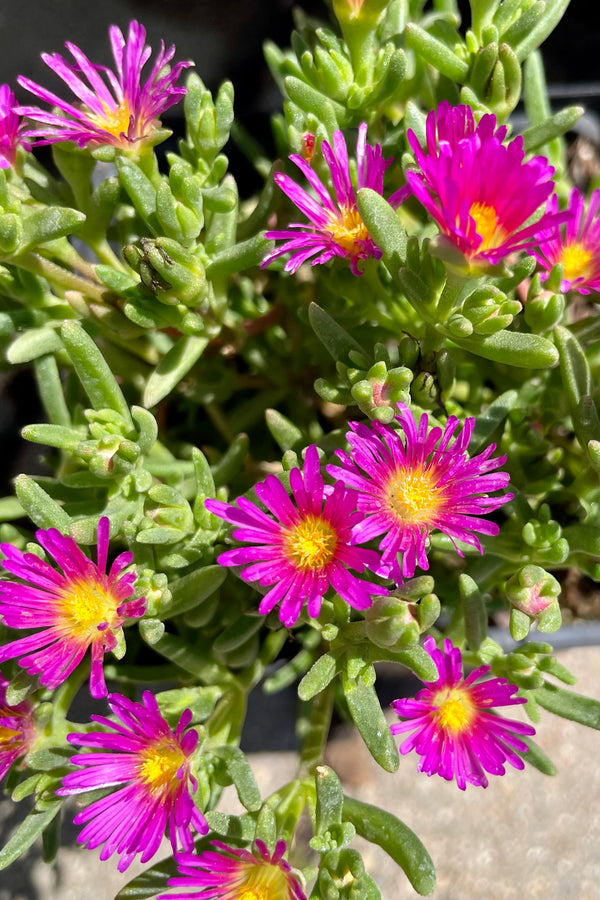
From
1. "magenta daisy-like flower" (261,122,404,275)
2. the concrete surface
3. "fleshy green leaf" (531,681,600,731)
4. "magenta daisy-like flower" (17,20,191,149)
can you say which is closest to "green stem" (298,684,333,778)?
"fleshy green leaf" (531,681,600,731)

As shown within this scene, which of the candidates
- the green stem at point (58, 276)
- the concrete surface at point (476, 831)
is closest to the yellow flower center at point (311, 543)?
the green stem at point (58, 276)

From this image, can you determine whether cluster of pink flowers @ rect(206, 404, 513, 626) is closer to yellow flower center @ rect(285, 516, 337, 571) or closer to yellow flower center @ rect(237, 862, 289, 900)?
yellow flower center @ rect(285, 516, 337, 571)

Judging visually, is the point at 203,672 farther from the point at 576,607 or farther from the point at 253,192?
the point at 253,192

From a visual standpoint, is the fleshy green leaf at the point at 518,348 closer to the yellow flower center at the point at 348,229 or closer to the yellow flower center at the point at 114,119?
the yellow flower center at the point at 348,229

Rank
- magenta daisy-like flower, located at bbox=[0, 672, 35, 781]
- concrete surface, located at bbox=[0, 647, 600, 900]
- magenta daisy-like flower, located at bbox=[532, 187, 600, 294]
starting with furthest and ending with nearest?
concrete surface, located at bbox=[0, 647, 600, 900]
magenta daisy-like flower, located at bbox=[532, 187, 600, 294]
magenta daisy-like flower, located at bbox=[0, 672, 35, 781]

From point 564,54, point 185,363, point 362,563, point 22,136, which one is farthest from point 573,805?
point 564,54
